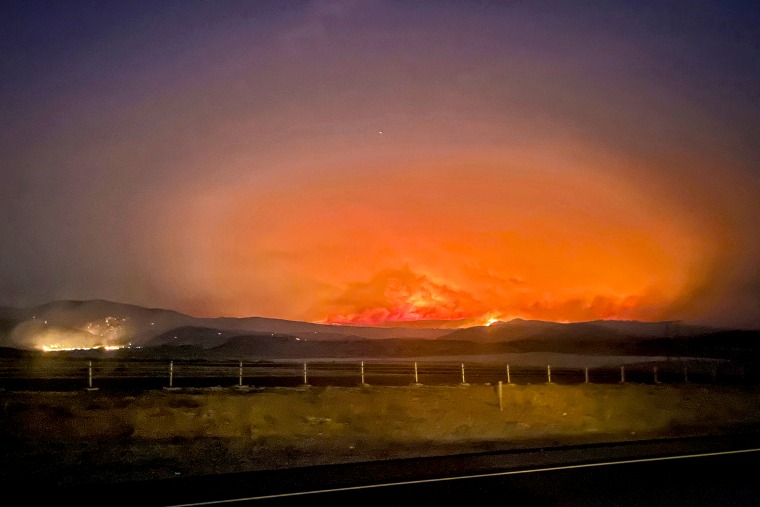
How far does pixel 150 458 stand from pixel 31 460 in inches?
102

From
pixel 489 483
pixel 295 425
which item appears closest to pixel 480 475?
pixel 489 483

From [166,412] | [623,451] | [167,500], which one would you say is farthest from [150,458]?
[623,451]

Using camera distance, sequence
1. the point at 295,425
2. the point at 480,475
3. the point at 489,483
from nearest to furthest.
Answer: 1. the point at 489,483
2. the point at 480,475
3. the point at 295,425

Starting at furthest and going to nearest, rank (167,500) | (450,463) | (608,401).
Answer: (608,401)
(450,463)
(167,500)

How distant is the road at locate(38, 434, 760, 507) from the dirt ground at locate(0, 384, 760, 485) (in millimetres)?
2430

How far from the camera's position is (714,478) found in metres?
13.4

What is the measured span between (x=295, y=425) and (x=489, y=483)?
11.0m

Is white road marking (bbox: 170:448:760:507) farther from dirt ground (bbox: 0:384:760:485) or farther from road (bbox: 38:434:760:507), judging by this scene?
dirt ground (bbox: 0:384:760:485)

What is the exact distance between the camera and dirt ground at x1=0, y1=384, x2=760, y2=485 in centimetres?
1716

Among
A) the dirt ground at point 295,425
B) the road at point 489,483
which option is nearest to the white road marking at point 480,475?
the road at point 489,483

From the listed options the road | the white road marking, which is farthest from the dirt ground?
the white road marking

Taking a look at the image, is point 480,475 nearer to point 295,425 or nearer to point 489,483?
point 489,483

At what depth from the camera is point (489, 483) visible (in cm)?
1285

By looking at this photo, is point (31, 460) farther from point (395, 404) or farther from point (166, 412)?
point (395, 404)
